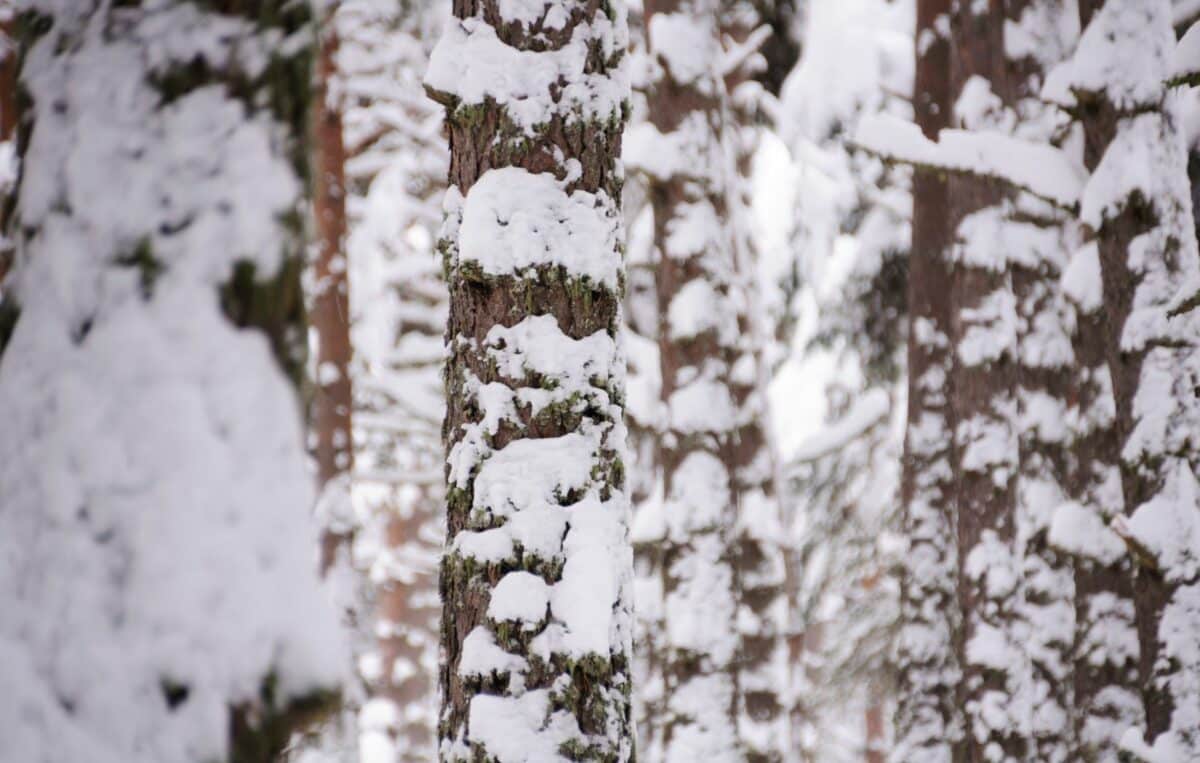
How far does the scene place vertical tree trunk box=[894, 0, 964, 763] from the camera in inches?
278

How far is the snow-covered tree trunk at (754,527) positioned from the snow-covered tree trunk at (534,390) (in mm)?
2851

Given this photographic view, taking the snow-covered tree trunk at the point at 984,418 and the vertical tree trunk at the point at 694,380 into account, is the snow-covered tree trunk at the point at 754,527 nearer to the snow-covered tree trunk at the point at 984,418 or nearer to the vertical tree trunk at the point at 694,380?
the vertical tree trunk at the point at 694,380

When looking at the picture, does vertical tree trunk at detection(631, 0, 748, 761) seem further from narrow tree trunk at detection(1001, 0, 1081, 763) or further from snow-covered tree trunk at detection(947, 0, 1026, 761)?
narrow tree trunk at detection(1001, 0, 1081, 763)

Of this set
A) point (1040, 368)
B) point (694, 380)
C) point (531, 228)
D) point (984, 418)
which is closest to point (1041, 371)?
point (1040, 368)

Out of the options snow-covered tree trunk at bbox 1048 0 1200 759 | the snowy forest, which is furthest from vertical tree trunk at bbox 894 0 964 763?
snow-covered tree trunk at bbox 1048 0 1200 759

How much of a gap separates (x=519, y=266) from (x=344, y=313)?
21.7 ft

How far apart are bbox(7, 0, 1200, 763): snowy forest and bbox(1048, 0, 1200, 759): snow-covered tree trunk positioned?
0.02 meters

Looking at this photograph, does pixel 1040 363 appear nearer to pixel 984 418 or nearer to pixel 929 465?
pixel 984 418

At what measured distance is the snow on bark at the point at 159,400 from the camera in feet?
3.93

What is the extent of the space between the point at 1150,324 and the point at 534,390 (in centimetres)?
284

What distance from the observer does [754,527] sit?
635 cm

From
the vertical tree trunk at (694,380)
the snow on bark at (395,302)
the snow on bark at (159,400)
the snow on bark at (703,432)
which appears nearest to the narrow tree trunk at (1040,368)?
the snow on bark at (703,432)

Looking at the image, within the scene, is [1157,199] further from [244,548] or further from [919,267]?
[244,548]

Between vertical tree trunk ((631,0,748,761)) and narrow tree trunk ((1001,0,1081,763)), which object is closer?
vertical tree trunk ((631,0,748,761))
